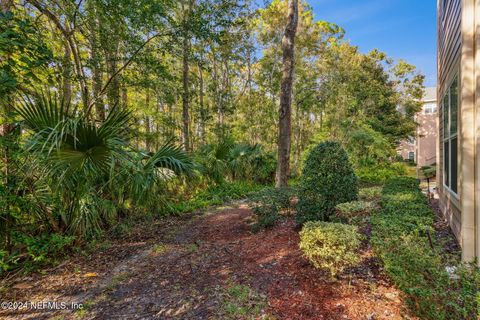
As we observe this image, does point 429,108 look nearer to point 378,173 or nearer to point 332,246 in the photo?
point 378,173

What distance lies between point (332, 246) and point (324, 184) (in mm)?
1805

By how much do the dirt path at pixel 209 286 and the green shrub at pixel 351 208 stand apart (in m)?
0.66

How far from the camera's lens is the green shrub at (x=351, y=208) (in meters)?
3.91

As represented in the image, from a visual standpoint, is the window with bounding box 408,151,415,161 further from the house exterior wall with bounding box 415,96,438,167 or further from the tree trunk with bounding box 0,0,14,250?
the tree trunk with bounding box 0,0,14,250

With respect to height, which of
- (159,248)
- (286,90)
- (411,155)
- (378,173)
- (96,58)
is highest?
(96,58)

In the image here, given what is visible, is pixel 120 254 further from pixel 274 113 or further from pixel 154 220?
pixel 274 113

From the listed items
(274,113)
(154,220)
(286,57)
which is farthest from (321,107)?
(154,220)

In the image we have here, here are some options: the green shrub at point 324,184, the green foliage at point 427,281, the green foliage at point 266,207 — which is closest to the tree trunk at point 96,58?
the green foliage at point 266,207

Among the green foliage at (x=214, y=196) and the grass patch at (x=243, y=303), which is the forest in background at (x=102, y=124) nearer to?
the green foliage at (x=214, y=196)

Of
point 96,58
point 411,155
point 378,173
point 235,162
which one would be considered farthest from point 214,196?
point 411,155

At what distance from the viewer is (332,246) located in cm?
282

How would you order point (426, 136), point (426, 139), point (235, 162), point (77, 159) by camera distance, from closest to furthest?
point (77, 159) < point (235, 162) < point (426, 136) < point (426, 139)

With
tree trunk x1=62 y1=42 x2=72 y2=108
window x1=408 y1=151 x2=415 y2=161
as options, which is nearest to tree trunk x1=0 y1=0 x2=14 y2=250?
tree trunk x1=62 y1=42 x2=72 y2=108

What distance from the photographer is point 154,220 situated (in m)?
6.50
